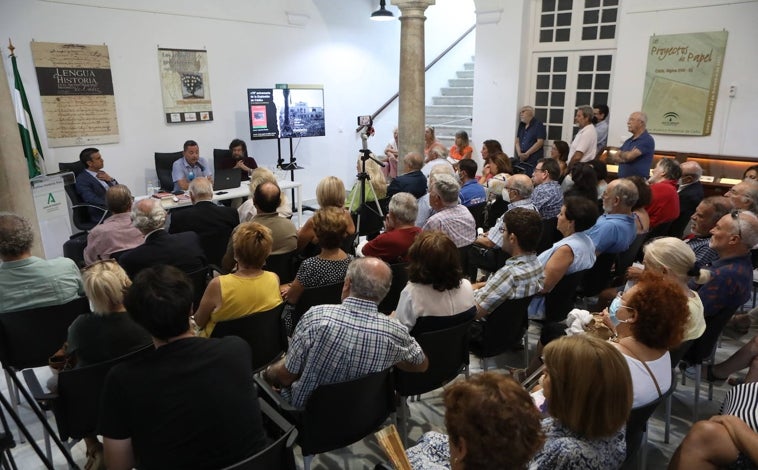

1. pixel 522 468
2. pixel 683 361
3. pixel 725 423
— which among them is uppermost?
pixel 522 468

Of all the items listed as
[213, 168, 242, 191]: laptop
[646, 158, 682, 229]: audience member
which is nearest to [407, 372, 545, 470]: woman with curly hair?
[646, 158, 682, 229]: audience member

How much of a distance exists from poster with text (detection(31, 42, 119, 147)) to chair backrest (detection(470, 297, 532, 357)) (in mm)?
5687

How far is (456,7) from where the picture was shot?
1073 centimetres

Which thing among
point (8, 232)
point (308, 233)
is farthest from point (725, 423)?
point (8, 232)

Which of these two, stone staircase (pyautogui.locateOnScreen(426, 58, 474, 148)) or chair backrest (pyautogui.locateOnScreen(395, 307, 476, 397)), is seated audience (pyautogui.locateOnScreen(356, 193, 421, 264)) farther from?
stone staircase (pyautogui.locateOnScreen(426, 58, 474, 148))

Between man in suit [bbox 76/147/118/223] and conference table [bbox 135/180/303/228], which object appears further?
man in suit [bbox 76/147/118/223]

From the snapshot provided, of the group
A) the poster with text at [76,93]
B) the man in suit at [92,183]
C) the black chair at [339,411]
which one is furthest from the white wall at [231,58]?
the black chair at [339,411]

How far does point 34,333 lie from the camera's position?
2.64 m

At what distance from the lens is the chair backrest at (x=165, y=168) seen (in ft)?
22.3

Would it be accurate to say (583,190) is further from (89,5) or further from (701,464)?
(89,5)

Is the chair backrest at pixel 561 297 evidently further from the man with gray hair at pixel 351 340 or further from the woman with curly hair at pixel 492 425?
the woman with curly hair at pixel 492 425

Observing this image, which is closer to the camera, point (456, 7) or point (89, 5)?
point (89, 5)

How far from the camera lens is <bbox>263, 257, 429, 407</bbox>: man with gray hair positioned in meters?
1.97

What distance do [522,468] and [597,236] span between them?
8.21 feet
